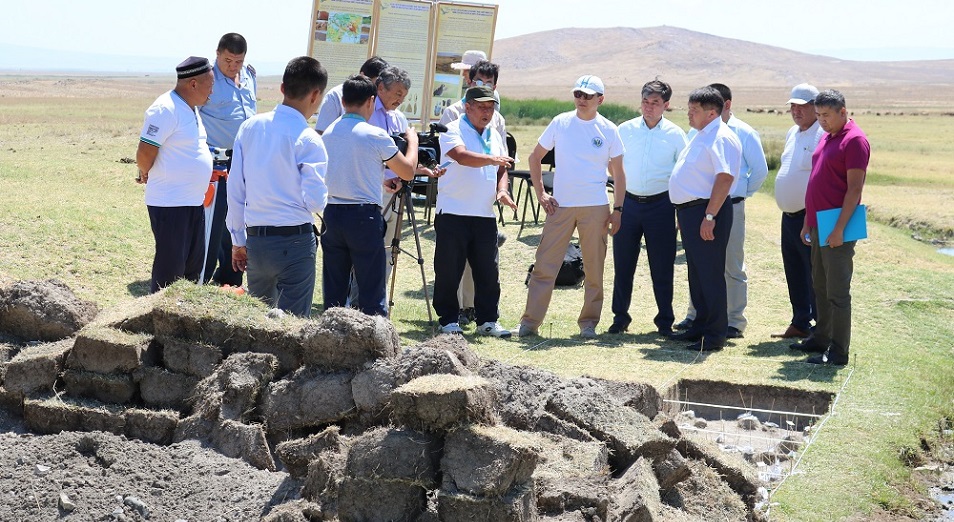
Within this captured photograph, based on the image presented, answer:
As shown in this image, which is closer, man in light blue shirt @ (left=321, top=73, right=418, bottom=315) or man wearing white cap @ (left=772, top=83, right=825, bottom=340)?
man in light blue shirt @ (left=321, top=73, right=418, bottom=315)

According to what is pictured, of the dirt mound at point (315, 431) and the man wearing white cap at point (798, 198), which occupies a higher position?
the man wearing white cap at point (798, 198)

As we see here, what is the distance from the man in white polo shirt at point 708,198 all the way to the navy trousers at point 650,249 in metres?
0.37

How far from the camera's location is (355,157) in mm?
7145

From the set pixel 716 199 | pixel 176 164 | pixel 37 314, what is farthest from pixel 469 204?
pixel 37 314

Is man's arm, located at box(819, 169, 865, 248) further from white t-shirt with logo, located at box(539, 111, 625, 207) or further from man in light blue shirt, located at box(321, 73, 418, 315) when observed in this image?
man in light blue shirt, located at box(321, 73, 418, 315)

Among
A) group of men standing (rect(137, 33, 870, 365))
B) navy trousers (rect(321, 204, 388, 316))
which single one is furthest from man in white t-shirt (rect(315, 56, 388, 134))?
navy trousers (rect(321, 204, 388, 316))

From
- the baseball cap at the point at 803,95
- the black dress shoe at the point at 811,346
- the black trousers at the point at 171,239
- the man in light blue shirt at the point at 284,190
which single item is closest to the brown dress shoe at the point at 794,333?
the black dress shoe at the point at 811,346

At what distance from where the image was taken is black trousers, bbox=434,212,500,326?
8.48 metres

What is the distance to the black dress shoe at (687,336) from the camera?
8898mm

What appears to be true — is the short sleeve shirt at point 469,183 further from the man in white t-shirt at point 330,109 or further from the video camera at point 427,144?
the man in white t-shirt at point 330,109

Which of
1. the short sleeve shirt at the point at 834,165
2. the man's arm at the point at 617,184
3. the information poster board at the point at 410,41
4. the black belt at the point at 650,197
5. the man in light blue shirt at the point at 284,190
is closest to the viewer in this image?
the man in light blue shirt at the point at 284,190

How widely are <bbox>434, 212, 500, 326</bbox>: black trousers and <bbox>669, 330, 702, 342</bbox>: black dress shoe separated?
158cm

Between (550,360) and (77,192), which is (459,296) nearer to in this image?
(550,360)

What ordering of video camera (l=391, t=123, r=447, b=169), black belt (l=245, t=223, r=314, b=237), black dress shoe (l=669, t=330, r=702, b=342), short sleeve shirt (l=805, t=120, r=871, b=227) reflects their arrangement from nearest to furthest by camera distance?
black belt (l=245, t=223, r=314, b=237) → short sleeve shirt (l=805, t=120, r=871, b=227) → video camera (l=391, t=123, r=447, b=169) → black dress shoe (l=669, t=330, r=702, b=342)
